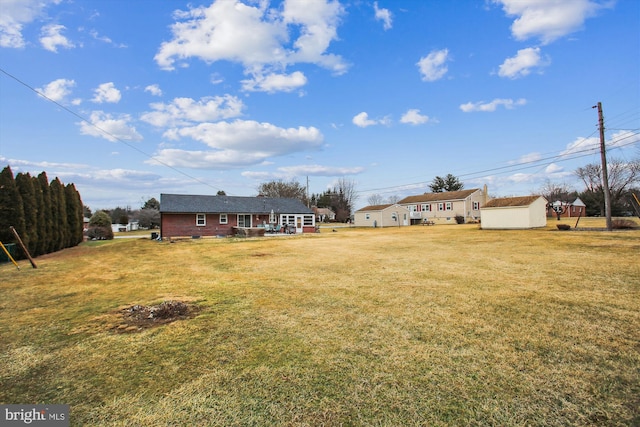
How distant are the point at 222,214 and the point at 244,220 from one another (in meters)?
2.44

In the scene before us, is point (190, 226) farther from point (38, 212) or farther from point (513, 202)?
point (513, 202)

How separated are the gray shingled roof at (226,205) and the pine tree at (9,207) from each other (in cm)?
1329

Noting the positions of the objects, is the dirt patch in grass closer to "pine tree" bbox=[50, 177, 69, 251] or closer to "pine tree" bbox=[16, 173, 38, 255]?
"pine tree" bbox=[16, 173, 38, 255]

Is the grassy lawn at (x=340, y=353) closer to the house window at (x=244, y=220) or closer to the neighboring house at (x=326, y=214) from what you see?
the house window at (x=244, y=220)

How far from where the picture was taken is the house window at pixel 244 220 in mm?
32219

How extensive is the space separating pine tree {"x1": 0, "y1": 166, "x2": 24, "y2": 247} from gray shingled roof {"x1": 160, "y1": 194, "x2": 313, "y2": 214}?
13290 mm

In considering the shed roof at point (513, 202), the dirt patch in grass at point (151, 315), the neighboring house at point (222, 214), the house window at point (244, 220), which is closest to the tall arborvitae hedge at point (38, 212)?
the neighboring house at point (222, 214)

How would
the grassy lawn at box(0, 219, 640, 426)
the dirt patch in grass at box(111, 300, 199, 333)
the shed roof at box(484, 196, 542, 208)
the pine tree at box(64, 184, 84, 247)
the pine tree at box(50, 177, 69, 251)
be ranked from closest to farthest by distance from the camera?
the grassy lawn at box(0, 219, 640, 426), the dirt patch in grass at box(111, 300, 199, 333), the pine tree at box(50, 177, 69, 251), the pine tree at box(64, 184, 84, 247), the shed roof at box(484, 196, 542, 208)


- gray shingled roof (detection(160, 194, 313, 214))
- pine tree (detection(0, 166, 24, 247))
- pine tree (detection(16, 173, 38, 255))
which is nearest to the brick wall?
gray shingled roof (detection(160, 194, 313, 214))

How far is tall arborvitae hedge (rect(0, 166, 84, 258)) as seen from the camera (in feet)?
47.5

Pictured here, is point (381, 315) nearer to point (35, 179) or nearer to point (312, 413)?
point (312, 413)

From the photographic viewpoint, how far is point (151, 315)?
225 inches

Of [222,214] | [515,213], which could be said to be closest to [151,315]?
[222,214]

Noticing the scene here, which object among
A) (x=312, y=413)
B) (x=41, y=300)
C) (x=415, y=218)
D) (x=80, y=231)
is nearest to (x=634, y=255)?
(x=312, y=413)
